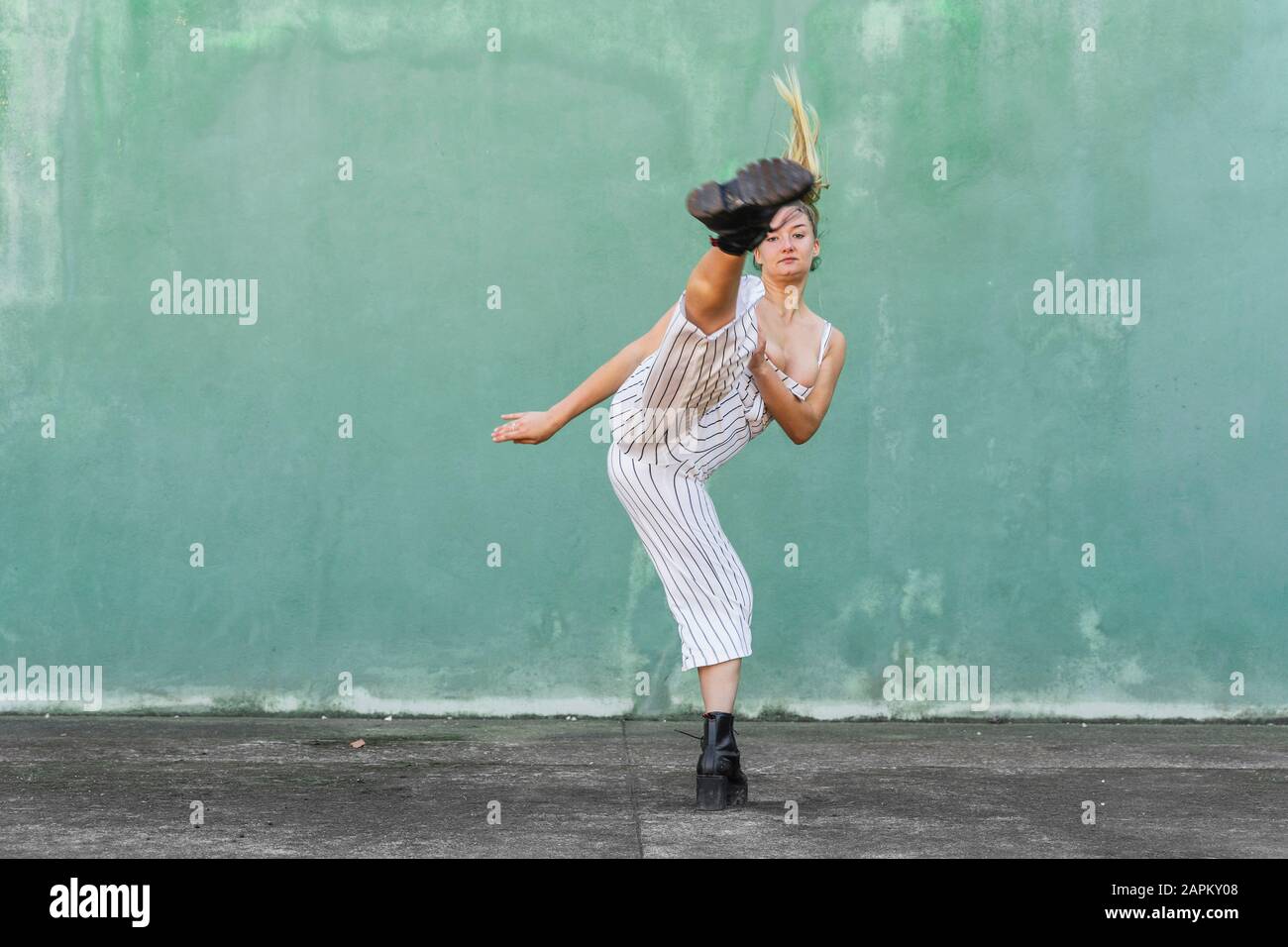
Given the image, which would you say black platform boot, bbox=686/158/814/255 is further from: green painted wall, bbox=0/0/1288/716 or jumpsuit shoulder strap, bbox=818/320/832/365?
green painted wall, bbox=0/0/1288/716

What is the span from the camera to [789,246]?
4.13 metres

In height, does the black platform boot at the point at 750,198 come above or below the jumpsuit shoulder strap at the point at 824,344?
above

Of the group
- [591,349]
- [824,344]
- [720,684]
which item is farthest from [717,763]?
[591,349]

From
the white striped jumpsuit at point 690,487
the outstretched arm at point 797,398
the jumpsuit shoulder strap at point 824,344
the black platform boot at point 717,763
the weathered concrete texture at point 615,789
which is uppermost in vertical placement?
the jumpsuit shoulder strap at point 824,344

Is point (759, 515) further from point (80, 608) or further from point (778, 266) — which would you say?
point (80, 608)

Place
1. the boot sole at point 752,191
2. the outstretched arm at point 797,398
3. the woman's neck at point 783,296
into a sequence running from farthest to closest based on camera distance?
the woman's neck at point 783,296
the outstretched arm at point 797,398
the boot sole at point 752,191

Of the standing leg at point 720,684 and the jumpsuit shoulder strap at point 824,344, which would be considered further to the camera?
the jumpsuit shoulder strap at point 824,344

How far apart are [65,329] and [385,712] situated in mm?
1863

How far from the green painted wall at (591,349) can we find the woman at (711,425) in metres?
1.53

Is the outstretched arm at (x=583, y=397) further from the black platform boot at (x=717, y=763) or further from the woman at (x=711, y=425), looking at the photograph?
the black platform boot at (x=717, y=763)

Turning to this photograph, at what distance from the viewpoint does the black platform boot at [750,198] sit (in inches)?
130

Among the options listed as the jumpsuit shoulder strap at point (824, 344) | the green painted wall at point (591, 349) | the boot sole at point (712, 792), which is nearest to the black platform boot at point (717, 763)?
the boot sole at point (712, 792)

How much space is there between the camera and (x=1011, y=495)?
5762mm

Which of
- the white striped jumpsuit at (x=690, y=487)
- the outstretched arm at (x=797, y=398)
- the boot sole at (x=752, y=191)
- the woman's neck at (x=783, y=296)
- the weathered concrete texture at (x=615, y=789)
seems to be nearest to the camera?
the boot sole at (x=752, y=191)
